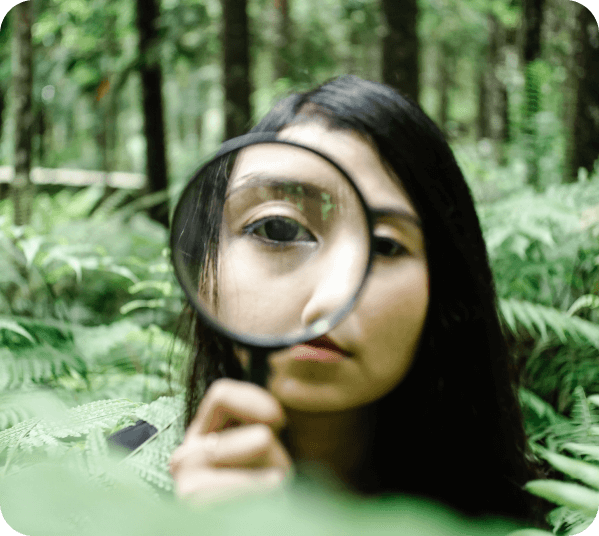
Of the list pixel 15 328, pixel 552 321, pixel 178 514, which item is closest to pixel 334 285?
pixel 178 514

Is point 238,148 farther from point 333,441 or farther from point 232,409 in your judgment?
point 333,441

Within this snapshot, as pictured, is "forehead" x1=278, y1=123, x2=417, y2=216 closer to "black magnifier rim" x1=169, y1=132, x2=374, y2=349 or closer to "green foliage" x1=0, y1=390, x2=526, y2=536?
"black magnifier rim" x1=169, y1=132, x2=374, y2=349

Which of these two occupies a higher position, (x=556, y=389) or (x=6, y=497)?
(x=6, y=497)

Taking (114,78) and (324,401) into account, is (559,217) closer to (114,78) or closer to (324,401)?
(324,401)

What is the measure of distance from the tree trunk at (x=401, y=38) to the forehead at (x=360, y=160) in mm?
1889

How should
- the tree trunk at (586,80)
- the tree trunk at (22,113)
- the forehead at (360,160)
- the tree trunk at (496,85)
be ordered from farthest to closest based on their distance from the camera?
the tree trunk at (496,85) < the tree trunk at (22,113) < the tree trunk at (586,80) < the forehead at (360,160)

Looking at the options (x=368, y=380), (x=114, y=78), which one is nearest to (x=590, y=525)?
(x=368, y=380)

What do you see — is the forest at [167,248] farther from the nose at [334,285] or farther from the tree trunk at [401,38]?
the nose at [334,285]

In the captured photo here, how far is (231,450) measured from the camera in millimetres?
454

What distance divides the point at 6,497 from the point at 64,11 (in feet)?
8.04

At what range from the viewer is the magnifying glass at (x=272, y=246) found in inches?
22.2

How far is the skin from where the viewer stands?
46 cm

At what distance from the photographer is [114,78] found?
3607 mm

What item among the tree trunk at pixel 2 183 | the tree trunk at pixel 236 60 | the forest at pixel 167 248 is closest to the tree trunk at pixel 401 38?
the forest at pixel 167 248
